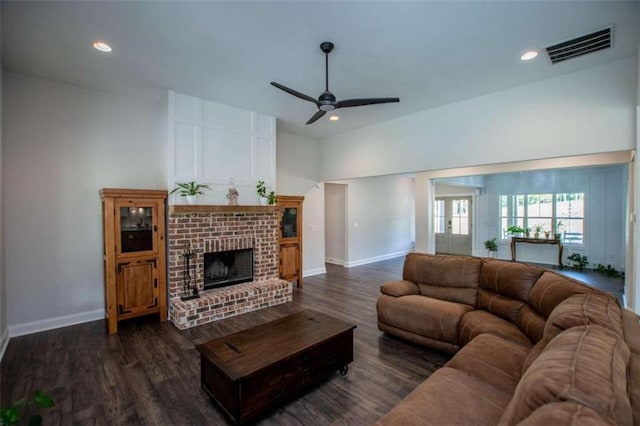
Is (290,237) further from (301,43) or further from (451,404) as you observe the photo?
(451,404)

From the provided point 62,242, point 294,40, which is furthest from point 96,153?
point 294,40

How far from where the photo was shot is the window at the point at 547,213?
25.8ft

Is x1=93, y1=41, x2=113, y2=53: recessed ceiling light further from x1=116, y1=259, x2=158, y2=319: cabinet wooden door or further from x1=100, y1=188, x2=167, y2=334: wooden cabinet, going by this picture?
x1=116, y1=259, x2=158, y2=319: cabinet wooden door

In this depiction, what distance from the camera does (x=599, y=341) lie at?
4.54 feet

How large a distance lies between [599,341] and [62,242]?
18.0 feet

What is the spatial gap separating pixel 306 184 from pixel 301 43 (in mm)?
4028

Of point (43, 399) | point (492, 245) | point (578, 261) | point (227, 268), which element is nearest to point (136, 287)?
point (227, 268)

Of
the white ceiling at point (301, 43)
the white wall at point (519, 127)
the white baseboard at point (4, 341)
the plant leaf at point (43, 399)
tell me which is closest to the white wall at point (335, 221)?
the white wall at point (519, 127)

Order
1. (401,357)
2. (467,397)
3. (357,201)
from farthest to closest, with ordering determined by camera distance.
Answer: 1. (357,201)
2. (401,357)
3. (467,397)

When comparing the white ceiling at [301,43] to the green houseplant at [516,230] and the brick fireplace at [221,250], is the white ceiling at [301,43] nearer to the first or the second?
the brick fireplace at [221,250]

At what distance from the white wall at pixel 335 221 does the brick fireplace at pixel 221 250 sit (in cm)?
300

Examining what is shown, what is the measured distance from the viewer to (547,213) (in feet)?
27.4

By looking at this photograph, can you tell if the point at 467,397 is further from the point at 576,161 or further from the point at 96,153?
the point at 576,161

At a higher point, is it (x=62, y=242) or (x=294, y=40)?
(x=294, y=40)
